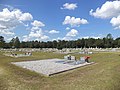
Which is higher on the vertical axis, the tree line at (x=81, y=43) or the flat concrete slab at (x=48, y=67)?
the tree line at (x=81, y=43)

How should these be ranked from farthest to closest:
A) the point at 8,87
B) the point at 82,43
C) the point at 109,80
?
1. the point at 82,43
2. the point at 109,80
3. the point at 8,87

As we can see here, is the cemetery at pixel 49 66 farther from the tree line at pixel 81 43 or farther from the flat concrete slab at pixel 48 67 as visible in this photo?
the tree line at pixel 81 43

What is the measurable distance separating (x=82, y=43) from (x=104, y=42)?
14.6 metres

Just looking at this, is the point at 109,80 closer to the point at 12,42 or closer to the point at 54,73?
the point at 54,73

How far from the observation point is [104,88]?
35.6 feet

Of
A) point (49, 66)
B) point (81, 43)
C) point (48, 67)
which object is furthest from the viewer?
point (81, 43)

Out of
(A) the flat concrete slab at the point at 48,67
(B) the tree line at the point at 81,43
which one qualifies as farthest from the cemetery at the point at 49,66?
(B) the tree line at the point at 81,43

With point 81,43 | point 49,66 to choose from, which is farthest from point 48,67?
point 81,43

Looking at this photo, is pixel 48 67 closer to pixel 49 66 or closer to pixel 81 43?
pixel 49 66

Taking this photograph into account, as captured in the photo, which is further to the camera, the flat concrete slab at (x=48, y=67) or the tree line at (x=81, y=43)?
the tree line at (x=81, y=43)

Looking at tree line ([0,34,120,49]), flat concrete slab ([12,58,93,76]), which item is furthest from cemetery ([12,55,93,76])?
tree line ([0,34,120,49])

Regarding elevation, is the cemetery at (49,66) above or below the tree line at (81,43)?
below

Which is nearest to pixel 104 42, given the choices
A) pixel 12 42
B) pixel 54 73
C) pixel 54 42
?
pixel 54 42

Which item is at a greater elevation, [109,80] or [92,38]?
[92,38]
